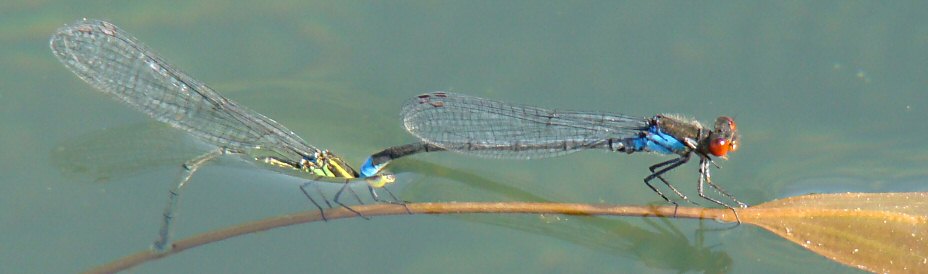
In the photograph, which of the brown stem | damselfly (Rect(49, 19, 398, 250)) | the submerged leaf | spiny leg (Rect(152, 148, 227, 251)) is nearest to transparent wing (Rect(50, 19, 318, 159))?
damselfly (Rect(49, 19, 398, 250))

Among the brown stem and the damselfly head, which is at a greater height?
the damselfly head

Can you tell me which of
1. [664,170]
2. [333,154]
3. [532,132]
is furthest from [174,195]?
[664,170]

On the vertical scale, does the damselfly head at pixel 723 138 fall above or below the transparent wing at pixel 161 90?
above

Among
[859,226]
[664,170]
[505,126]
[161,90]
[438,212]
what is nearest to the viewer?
[859,226]

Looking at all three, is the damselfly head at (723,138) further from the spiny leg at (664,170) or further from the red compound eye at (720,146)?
the spiny leg at (664,170)

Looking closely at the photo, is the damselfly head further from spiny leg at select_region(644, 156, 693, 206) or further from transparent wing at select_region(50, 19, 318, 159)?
transparent wing at select_region(50, 19, 318, 159)

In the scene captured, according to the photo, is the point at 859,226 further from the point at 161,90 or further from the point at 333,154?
the point at 161,90

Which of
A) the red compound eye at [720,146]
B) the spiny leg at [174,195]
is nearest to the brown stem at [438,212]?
the spiny leg at [174,195]
